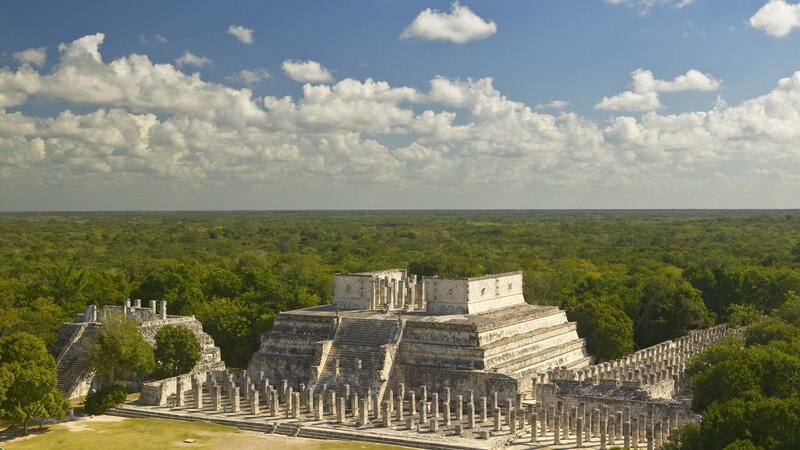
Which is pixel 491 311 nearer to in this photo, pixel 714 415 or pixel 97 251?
pixel 714 415

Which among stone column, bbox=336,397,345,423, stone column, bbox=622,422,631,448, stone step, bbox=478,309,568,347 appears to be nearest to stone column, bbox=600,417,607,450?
stone column, bbox=622,422,631,448

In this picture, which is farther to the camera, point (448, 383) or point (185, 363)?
point (185, 363)

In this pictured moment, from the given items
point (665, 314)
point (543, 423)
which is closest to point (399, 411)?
point (543, 423)

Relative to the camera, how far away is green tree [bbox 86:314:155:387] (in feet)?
121

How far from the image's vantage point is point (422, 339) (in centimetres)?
3759

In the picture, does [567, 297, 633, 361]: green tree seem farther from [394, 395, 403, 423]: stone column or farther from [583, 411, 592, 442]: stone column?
[394, 395, 403, 423]: stone column

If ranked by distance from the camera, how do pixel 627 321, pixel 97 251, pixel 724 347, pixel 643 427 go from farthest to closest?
pixel 97 251 < pixel 627 321 < pixel 724 347 < pixel 643 427

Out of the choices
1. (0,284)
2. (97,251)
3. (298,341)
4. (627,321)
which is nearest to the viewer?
(298,341)

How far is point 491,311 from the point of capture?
41.4m

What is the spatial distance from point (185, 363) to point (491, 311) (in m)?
14.6

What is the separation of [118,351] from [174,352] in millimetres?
4075

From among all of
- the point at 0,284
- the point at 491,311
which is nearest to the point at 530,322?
the point at 491,311

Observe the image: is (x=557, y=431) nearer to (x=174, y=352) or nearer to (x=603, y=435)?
(x=603, y=435)

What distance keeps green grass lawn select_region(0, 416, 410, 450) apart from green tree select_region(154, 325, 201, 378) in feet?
18.7
